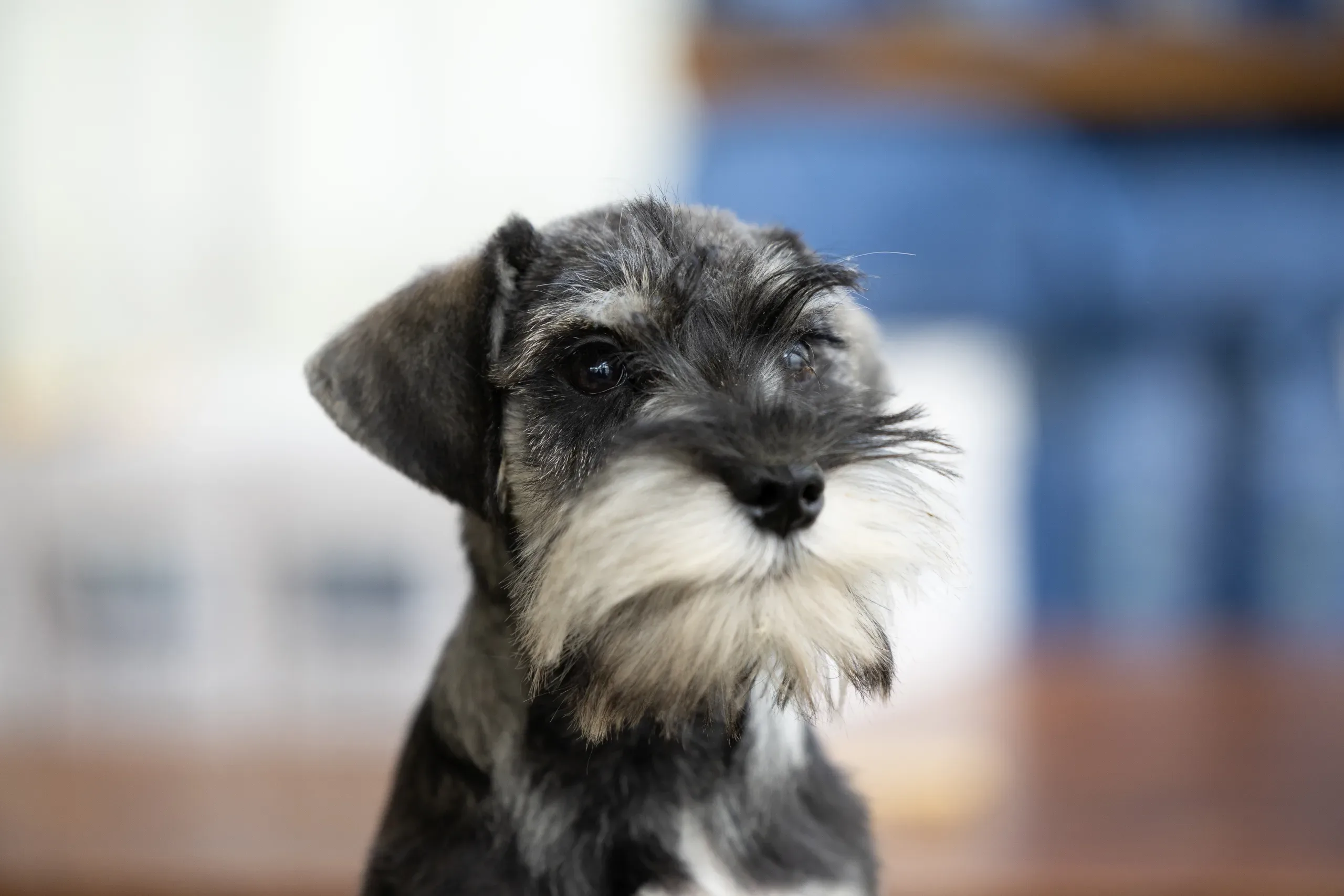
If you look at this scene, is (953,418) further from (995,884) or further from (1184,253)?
(995,884)

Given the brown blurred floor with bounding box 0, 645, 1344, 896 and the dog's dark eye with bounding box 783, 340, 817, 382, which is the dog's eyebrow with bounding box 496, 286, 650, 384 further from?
the brown blurred floor with bounding box 0, 645, 1344, 896

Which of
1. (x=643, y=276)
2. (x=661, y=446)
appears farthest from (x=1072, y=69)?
(x=661, y=446)

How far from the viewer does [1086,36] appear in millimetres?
3809

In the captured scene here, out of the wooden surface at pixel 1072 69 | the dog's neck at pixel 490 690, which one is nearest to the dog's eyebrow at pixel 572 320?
the dog's neck at pixel 490 690

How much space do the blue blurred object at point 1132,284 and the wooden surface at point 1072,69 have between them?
0.08 metres

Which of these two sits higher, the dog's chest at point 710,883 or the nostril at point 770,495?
the nostril at point 770,495

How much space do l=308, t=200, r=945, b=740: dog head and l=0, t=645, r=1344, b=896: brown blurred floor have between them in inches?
25.3

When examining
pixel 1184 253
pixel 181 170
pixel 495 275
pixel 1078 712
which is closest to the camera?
pixel 495 275

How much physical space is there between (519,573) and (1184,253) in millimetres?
3255

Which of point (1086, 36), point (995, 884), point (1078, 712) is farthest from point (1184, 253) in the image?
point (995, 884)

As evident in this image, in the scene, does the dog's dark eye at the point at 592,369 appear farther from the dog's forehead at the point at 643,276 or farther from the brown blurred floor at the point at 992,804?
the brown blurred floor at the point at 992,804

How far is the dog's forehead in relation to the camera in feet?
3.68

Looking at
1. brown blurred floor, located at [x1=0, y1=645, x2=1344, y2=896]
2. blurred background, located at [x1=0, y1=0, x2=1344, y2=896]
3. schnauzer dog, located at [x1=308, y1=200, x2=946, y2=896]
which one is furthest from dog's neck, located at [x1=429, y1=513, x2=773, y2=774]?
blurred background, located at [x1=0, y1=0, x2=1344, y2=896]

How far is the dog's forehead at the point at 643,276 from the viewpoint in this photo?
3.68ft
